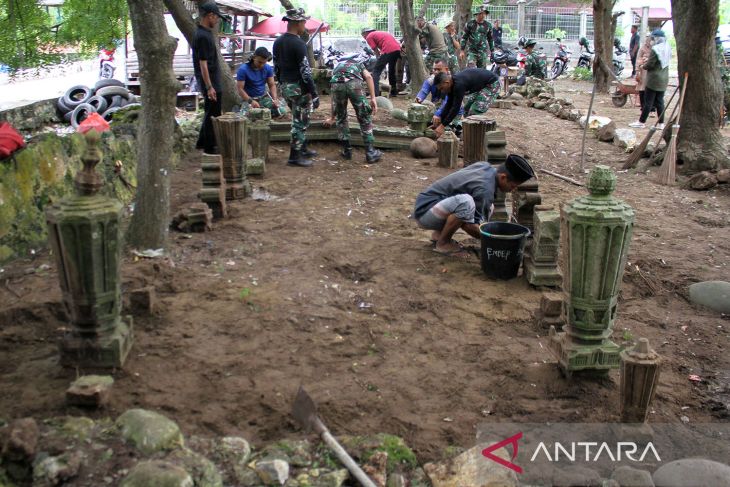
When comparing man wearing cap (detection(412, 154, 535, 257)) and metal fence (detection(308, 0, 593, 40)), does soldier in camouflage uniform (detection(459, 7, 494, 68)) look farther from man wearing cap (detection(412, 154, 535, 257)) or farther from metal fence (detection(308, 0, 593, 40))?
metal fence (detection(308, 0, 593, 40))

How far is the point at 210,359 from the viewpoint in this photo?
3898 mm

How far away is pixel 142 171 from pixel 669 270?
4.25 meters

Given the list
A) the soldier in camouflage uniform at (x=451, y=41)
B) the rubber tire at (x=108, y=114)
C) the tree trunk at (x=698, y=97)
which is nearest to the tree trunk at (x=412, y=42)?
the soldier in camouflage uniform at (x=451, y=41)

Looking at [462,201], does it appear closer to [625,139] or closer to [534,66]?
[625,139]

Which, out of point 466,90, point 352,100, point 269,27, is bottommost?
point 352,100

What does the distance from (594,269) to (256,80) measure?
23.5ft

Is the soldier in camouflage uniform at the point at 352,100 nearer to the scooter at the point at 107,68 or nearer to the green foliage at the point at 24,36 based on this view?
the green foliage at the point at 24,36

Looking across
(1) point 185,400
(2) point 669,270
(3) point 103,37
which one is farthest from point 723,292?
(3) point 103,37

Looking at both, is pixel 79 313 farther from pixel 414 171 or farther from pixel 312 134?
pixel 312 134

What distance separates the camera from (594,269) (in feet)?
11.9

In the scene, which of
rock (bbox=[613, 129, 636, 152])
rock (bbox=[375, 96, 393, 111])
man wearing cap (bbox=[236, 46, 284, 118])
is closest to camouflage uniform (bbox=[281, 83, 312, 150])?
man wearing cap (bbox=[236, 46, 284, 118])

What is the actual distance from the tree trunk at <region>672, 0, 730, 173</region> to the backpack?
303 inches

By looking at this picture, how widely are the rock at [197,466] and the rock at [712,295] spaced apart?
3811 mm

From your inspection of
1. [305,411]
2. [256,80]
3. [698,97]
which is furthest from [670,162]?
[305,411]
